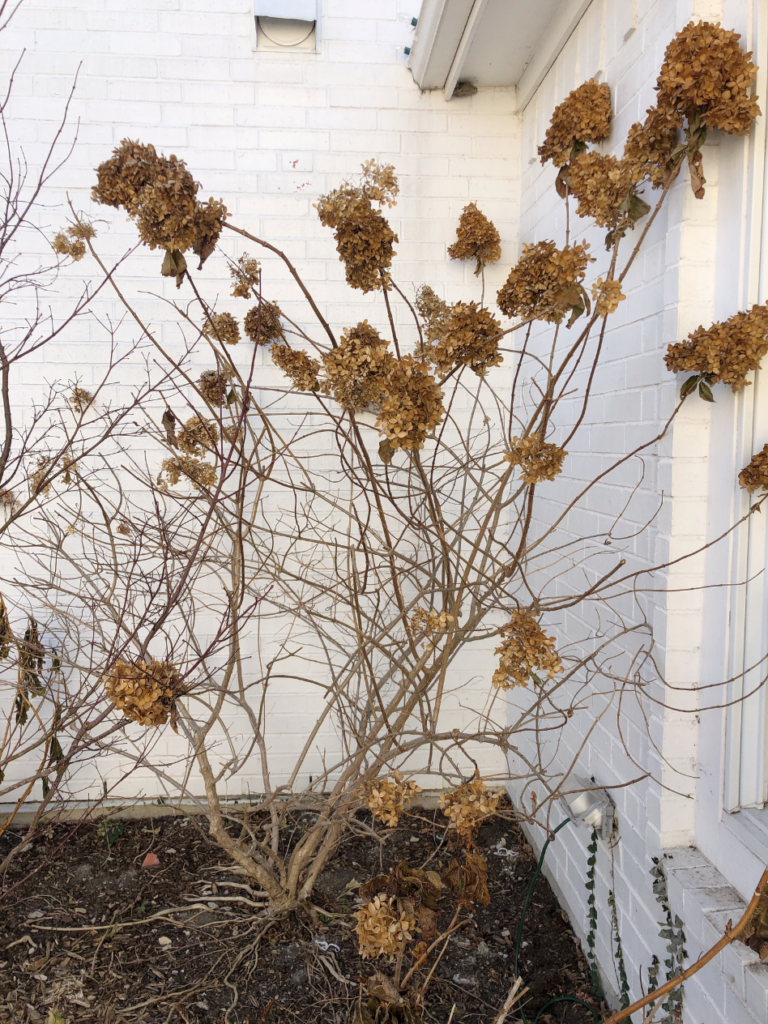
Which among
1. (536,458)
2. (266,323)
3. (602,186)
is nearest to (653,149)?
(602,186)

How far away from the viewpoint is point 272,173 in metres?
2.35

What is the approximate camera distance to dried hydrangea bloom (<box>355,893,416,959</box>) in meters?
1.00

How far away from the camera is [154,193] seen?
1125 mm

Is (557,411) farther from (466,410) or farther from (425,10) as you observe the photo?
(425,10)

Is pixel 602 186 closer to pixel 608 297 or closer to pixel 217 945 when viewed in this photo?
pixel 608 297

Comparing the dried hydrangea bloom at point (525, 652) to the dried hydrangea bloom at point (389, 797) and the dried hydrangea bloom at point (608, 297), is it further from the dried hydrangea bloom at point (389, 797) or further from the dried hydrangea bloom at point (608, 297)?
the dried hydrangea bloom at point (608, 297)

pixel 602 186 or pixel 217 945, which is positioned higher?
pixel 602 186

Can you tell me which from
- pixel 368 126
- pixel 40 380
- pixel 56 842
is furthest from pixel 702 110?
pixel 56 842

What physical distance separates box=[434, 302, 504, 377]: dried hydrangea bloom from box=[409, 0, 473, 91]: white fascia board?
1314 mm

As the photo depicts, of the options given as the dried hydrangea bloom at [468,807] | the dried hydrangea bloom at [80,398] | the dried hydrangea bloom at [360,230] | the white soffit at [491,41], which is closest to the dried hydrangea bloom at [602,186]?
the dried hydrangea bloom at [360,230]

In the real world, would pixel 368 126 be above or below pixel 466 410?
above

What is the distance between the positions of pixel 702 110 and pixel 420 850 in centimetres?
224

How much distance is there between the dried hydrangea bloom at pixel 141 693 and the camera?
1091 millimetres

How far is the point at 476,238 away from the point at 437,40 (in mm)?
625
